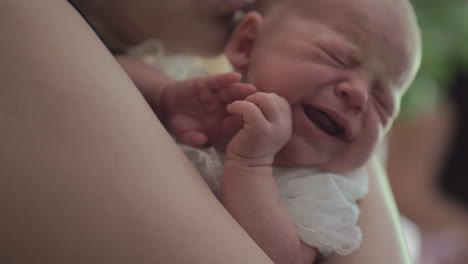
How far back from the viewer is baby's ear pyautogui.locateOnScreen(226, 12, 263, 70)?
2.94 feet

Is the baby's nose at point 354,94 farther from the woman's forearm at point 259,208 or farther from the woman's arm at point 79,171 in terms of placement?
the woman's arm at point 79,171

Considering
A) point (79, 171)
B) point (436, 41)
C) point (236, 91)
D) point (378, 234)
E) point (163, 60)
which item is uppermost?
point (79, 171)

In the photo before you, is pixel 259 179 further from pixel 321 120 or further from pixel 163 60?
pixel 163 60

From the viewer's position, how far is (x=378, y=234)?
31.8 inches

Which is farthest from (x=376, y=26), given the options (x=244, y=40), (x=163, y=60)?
(x=163, y=60)

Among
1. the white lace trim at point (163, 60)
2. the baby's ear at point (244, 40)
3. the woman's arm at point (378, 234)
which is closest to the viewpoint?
the woman's arm at point (378, 234)

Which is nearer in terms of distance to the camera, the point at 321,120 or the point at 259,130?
the point at 259,130

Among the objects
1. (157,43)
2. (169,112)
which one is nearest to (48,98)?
(169,112)

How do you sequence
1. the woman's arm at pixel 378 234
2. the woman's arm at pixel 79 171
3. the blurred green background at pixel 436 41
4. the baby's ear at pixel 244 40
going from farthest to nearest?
the blurred green background at pixel 436 41
the baby's ear at pixel 244 40
the woman's arm at pixel 378 234
the woman's arm at pixel 79 171

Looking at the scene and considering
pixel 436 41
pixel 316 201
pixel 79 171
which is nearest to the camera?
pixel 79 171

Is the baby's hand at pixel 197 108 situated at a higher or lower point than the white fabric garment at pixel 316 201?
higher

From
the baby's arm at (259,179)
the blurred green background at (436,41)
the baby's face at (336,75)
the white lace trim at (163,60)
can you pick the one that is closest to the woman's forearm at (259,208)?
the baby's arm at (259,179)

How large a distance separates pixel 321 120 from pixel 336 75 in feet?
0.25

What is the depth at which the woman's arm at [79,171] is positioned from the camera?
43 cm
